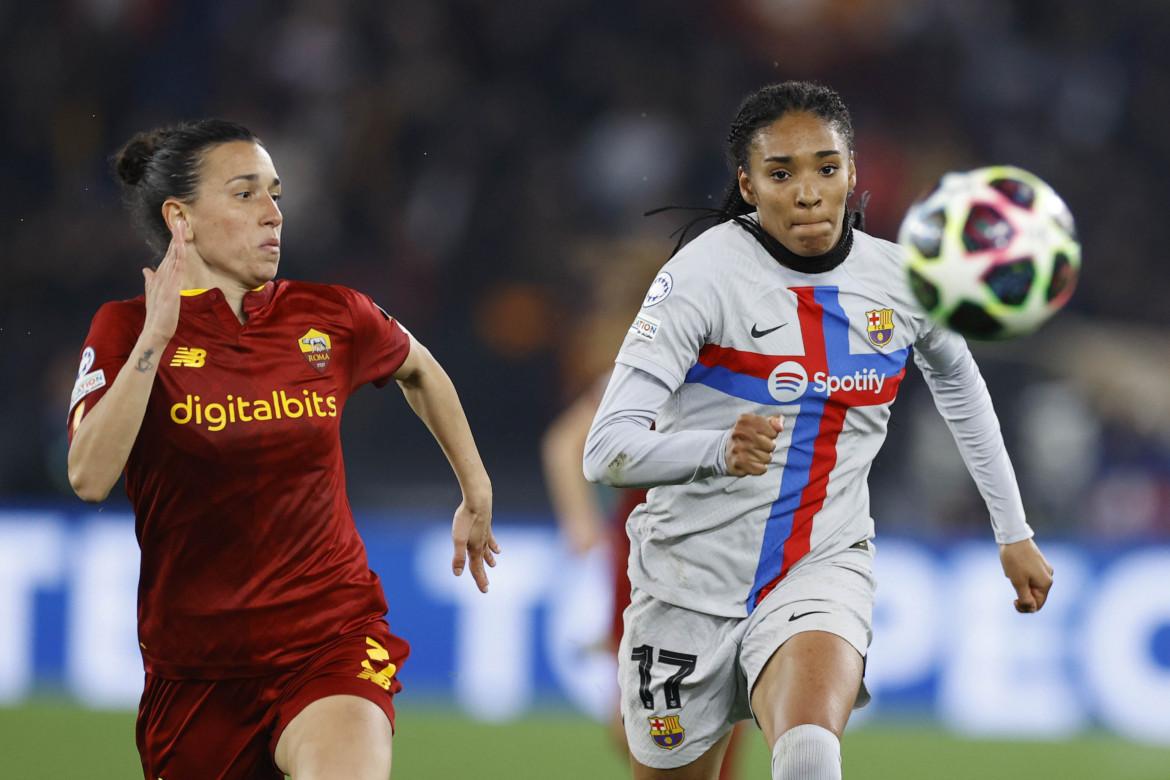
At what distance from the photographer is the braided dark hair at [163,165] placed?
12.0ft

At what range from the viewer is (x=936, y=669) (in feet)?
23.6

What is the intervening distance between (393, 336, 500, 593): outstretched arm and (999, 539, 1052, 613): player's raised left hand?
1.36 meters

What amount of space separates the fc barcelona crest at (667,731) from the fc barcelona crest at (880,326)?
3.47ft

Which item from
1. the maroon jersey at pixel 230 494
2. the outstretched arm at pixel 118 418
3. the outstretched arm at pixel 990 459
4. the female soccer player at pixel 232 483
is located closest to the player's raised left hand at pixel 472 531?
the female soccer player at pixel 232 483

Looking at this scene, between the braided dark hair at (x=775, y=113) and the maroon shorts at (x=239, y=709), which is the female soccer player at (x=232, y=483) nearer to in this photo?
the maroon shorts at (x=239, y=709)

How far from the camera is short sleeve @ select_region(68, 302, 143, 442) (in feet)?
10.9

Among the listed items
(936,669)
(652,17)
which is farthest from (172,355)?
(652,17)

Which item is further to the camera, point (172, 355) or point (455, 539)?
point (455, 539)

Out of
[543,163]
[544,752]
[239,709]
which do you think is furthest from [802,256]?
[543,163]

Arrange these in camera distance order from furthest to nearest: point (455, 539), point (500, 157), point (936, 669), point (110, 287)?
point (500, 157)
point (110, 287)
point (936, 669)
point (455, 539)

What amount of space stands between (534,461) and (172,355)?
492 centimetres

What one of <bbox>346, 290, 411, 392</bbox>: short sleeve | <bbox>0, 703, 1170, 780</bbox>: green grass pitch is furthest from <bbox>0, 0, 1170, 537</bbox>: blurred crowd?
<bbox>346, 290, 411, 392</bbox>: short sleeve

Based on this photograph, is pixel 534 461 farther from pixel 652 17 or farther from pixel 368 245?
pixel 652 17

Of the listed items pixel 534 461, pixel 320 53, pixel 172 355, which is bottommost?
pixel 534 461
